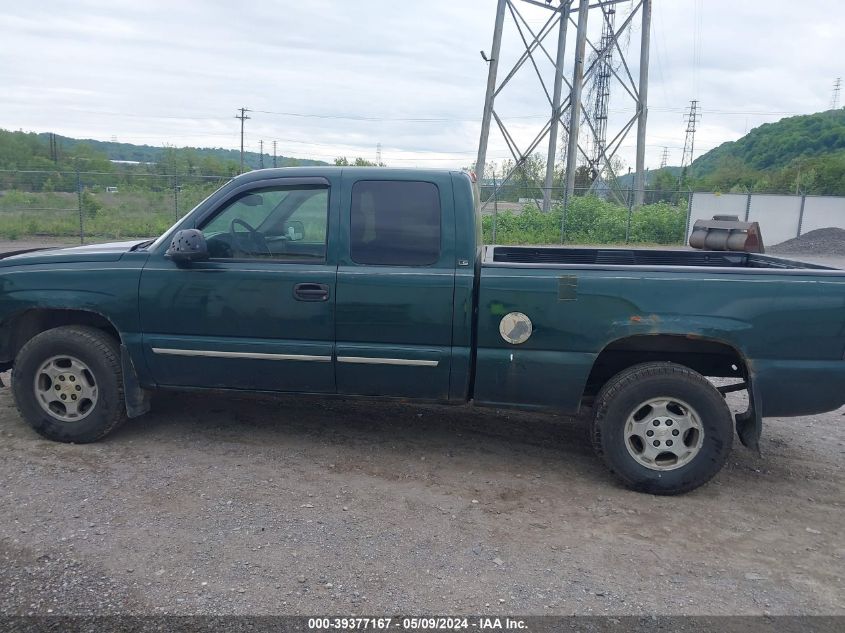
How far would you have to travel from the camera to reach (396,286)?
14.4ft

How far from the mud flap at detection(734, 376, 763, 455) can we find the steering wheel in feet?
10.4

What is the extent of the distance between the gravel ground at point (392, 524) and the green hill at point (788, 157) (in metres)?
43.6

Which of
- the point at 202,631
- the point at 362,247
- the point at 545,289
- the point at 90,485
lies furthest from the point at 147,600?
the point at 545,289

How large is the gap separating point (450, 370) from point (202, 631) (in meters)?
2.14

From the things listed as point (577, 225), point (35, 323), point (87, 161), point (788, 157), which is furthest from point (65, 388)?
point (788, 157)

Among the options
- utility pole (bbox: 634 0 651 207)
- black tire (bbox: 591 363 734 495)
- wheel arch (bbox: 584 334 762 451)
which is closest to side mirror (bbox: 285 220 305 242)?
wheel arch (bbox: 584 334 762 451)

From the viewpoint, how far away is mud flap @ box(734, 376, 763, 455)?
417 centimetres

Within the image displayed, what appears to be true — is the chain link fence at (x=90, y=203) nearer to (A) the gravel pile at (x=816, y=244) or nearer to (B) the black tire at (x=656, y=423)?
(B) the black tire at (x=656, y=423)

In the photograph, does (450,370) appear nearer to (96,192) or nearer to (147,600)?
(147,600)

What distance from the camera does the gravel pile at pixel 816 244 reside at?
79.0ft

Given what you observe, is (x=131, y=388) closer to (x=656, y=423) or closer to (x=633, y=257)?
(x=656, y=423)

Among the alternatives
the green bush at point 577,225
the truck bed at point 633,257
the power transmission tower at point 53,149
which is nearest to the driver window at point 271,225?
the truck bed at point 633,257

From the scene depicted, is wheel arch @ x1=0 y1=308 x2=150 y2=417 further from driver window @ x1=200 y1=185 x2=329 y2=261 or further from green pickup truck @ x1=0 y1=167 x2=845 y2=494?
driver window @ x1=200 y1=185 x2=329 y2=261

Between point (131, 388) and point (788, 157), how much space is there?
6582 centimetres
